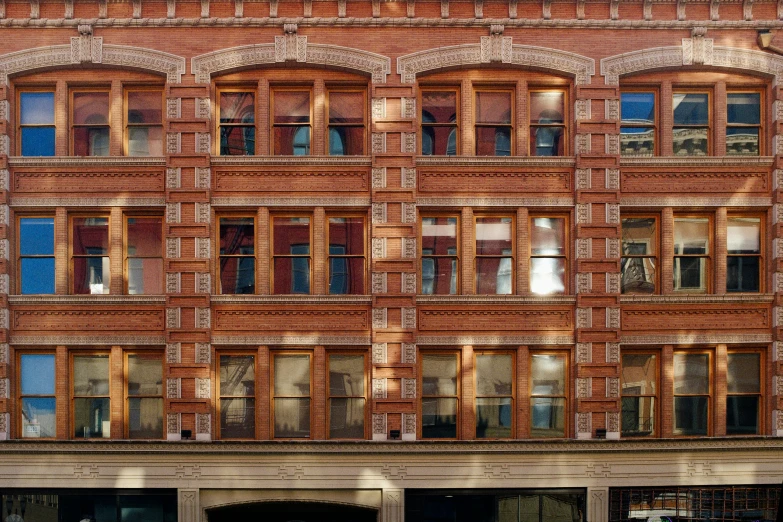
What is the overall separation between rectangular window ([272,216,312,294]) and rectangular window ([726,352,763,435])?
10.0m

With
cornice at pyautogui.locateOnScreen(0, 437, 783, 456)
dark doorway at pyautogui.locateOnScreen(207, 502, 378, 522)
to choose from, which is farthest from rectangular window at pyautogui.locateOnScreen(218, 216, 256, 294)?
dark doorway at pyautogui.locateOnScreen(207, 502, 378, 522)

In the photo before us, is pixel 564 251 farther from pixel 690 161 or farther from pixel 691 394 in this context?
pixel 691 394

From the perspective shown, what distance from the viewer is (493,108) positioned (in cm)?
1725

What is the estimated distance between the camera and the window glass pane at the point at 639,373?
17.0 meters

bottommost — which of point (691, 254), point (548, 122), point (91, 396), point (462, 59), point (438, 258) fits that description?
point (91, 396)

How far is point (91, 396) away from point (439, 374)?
7920mm

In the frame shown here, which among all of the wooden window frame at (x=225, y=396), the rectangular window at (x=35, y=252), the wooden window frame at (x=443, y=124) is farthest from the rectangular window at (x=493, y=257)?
the rectangular window at (x=35, y=252)

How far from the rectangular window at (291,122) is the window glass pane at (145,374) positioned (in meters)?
5.53

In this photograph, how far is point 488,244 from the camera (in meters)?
17.1

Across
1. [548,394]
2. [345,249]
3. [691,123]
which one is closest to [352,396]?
[345,249]

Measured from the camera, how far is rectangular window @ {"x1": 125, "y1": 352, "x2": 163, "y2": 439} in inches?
661

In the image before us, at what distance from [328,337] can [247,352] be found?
1878 mm

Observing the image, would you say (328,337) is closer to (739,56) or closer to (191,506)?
(191,506)

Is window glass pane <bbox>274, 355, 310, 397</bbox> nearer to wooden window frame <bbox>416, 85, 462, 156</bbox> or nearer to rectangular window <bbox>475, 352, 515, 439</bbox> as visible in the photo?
rectangular window <bbox>475, 352, 515, 439</bbox>
